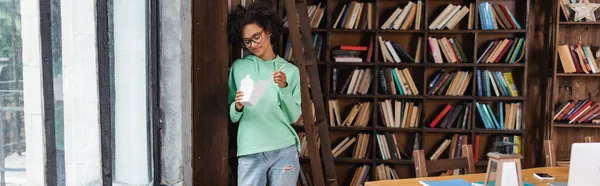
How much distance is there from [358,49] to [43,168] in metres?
3.14

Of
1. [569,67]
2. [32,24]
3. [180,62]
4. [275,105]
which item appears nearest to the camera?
[32,24]

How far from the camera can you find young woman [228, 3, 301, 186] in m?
2.49

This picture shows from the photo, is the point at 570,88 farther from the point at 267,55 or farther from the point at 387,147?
the point at 267,55

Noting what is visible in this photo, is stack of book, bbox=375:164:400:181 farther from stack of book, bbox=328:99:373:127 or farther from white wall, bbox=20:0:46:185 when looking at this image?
white wall, bbox=20:0:46:185

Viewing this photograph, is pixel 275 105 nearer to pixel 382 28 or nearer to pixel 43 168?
pixel 43 168

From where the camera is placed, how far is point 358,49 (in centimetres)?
448

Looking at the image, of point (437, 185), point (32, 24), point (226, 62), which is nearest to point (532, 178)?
point (437, 185)

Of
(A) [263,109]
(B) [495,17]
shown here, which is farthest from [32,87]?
(B) [495,17]

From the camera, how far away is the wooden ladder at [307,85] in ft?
9.78

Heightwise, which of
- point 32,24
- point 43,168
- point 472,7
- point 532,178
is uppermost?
point 472,7

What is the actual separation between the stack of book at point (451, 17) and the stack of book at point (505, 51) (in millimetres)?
254

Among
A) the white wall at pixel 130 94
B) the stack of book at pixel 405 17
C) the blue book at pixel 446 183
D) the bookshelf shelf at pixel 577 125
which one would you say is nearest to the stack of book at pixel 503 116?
the bookshelf shelf at pixel 577 125

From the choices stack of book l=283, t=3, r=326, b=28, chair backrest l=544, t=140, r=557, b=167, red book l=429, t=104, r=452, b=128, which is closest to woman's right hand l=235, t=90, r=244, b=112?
chair backrest l=544, t=140, r=557, b=167

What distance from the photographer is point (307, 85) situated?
3.11 metres
